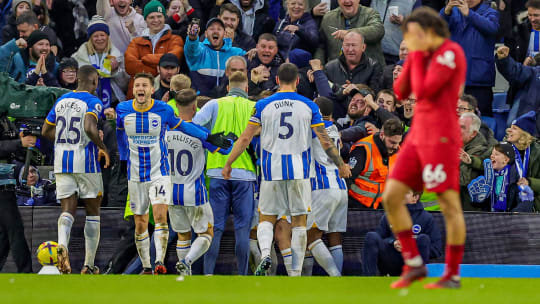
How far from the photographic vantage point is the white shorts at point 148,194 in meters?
11.1

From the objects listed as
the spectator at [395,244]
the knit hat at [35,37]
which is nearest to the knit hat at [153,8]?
the knit hat at [35,37]

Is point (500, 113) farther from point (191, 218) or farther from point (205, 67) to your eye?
point (191, 218)

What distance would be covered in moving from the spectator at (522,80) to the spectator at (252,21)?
12.1 feet

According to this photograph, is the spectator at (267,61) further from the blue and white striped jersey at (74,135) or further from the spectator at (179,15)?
the blue and white striped jersey at (74,135)

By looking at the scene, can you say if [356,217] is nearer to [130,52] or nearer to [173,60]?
[173,60]

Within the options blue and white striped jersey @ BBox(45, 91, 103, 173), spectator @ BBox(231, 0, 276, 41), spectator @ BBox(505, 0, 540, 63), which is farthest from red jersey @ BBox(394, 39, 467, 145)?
spectator @ BBox(231, 0, 276, 41)

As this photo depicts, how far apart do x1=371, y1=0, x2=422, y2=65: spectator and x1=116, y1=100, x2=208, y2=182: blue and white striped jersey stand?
495cm

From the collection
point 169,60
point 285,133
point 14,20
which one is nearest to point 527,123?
point 285,133

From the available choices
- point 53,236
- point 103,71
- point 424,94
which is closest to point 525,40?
point 103,71

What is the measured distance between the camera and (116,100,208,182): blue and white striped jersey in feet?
36.6

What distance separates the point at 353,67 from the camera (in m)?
13.8

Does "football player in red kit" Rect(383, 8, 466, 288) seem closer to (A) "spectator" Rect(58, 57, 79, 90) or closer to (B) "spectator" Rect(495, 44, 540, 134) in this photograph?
(B) "spectator" Rect(495, 44, 540, 134)

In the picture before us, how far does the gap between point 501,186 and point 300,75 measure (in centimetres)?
329

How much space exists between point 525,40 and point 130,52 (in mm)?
6196
